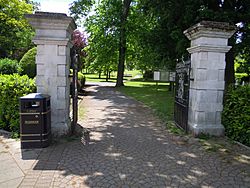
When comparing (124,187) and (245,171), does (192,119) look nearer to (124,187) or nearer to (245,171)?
(245,171)

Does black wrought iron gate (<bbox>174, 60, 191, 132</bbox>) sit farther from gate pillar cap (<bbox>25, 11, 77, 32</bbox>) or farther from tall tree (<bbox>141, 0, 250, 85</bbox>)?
tall tree (<bbox>141, 0, 250, 85</bbox>)

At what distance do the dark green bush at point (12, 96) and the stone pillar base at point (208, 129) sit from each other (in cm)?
437

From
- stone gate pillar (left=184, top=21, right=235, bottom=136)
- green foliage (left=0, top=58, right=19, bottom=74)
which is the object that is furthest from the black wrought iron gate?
green foliage (left=0, top=58, right=19, bottom=74)

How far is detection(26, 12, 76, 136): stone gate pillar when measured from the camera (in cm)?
549

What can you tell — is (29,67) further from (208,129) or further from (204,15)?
(208,129)

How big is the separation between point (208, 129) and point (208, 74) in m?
1.44

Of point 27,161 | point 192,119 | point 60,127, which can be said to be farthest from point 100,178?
point 192,119

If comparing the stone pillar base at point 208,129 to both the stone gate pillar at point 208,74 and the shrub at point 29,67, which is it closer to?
the stone gate pillar at point 208,74

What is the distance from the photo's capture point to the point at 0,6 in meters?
22.7

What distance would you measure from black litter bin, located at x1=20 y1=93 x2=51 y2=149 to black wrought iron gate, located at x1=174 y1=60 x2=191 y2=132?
374cm

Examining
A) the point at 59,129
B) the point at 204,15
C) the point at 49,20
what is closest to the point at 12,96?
the point at 59,129

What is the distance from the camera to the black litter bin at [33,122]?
16.6ft

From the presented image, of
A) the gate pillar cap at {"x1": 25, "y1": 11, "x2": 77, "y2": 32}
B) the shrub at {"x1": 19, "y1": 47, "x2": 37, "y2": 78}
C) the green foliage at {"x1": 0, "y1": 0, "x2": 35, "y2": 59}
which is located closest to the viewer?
the gate pillar cap at {"x1": 25, "y1": 11, "x2": 77, "y2": 32}

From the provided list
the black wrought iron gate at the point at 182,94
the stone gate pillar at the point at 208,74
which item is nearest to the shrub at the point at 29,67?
the black wrought iron gate at the point at 182,94
